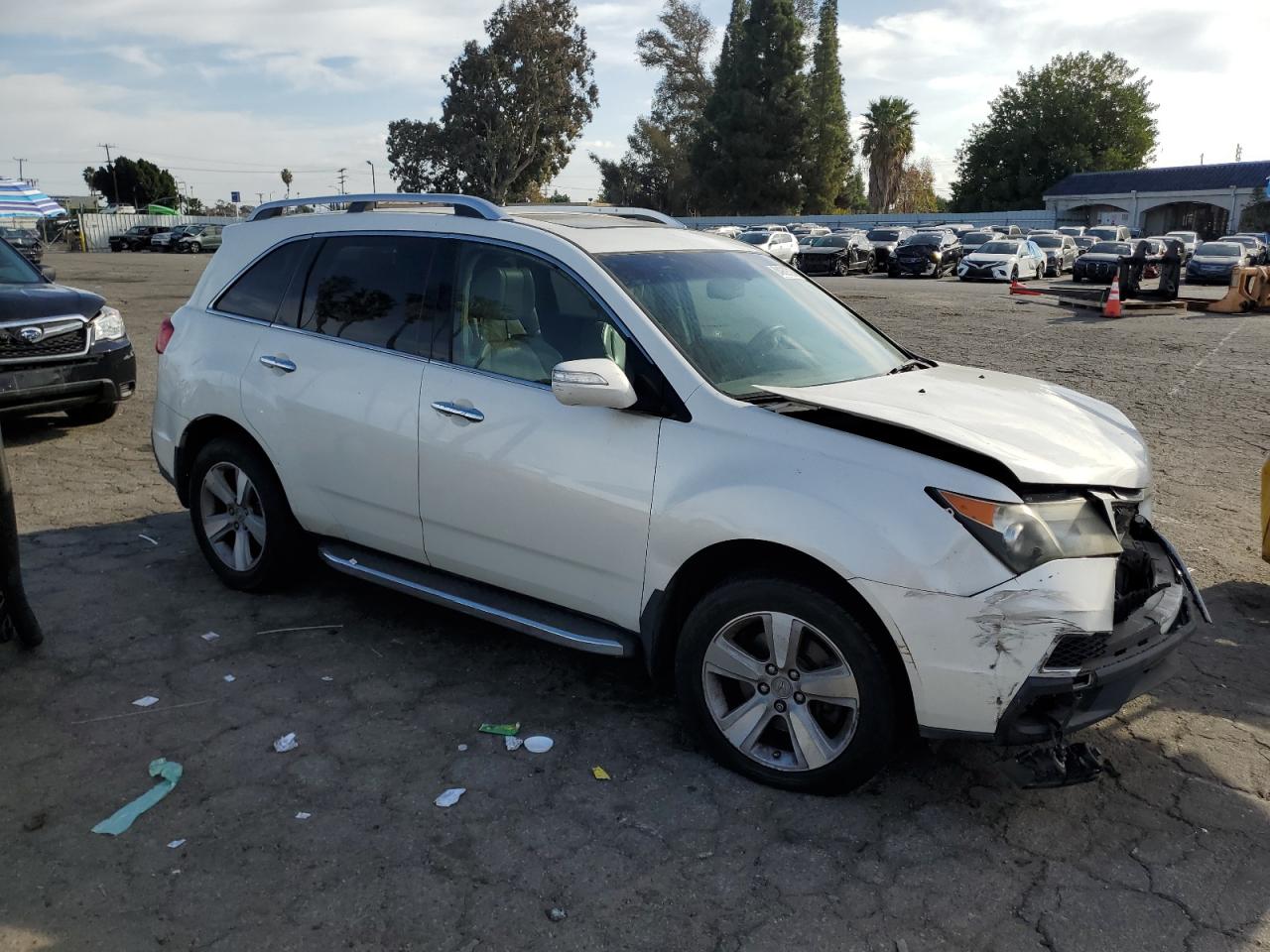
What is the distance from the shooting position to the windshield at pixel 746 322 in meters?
3.70

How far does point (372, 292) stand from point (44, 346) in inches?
190

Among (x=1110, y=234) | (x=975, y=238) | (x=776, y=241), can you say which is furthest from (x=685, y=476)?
(x=1110, y=234)

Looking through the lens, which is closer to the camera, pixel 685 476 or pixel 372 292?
pixel 685 476

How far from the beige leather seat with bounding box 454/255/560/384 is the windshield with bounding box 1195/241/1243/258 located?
115 feet

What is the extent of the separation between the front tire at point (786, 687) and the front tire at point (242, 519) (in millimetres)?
2271

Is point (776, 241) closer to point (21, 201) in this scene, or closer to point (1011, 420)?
point (21, 201)

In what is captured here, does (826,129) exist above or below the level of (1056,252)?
above

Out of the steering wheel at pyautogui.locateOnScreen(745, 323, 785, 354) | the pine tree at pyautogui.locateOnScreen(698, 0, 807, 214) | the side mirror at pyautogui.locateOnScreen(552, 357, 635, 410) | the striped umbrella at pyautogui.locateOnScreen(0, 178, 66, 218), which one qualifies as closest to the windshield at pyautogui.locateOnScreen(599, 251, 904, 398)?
the steering wheel at pyautogui.locateOnScreen(745, 323, 785, 354)

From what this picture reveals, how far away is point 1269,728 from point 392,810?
319cm

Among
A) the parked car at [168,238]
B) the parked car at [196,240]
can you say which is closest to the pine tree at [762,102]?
the parked car at [196,240]

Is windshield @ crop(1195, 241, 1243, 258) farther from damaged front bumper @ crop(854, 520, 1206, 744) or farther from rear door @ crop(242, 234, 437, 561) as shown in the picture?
damaged front bumper @ crop(854, 520, 1206, 744)

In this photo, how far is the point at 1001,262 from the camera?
33031 mm

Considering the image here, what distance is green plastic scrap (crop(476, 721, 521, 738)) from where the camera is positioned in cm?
372

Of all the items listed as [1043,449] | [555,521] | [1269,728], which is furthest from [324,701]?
[1269,728]
